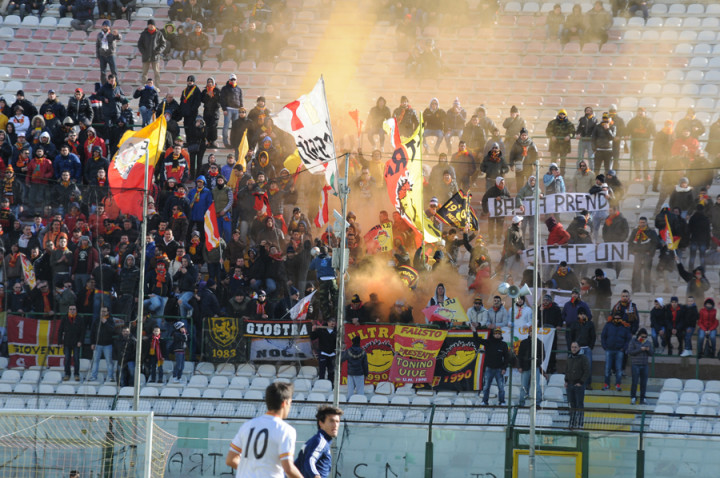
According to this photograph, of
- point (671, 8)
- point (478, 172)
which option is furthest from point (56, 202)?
point (671, 8)

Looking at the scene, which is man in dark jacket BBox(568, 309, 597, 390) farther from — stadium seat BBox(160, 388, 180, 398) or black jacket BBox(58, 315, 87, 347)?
black jacket BBox(58, 315, 87, 347)

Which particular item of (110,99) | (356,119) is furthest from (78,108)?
(356,119)

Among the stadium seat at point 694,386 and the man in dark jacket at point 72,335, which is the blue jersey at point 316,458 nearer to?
the stadium seat at point 694,386

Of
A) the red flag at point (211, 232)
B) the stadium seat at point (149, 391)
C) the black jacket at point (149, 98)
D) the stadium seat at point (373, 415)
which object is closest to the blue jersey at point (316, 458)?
the stadium seat at point (373, 415)

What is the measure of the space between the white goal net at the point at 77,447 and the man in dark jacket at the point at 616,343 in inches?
280

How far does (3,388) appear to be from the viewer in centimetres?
2066

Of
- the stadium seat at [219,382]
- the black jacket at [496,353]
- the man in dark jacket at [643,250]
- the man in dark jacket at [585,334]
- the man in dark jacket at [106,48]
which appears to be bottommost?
the stadium seat at [219,382]

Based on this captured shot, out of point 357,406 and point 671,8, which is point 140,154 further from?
point 671,8

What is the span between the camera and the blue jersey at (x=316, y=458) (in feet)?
31.4

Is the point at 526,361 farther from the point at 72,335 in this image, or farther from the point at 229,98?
the point at 229,98

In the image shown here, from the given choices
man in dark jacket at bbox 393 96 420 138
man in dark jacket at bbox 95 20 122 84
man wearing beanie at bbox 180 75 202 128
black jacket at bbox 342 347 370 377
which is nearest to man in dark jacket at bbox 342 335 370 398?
black jacket at bbox 342 347 370 377

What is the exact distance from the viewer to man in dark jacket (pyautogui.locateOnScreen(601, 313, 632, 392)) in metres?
19.8

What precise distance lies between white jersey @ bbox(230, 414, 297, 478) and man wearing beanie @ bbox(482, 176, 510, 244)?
14.2 metres

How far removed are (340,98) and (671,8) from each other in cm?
905
